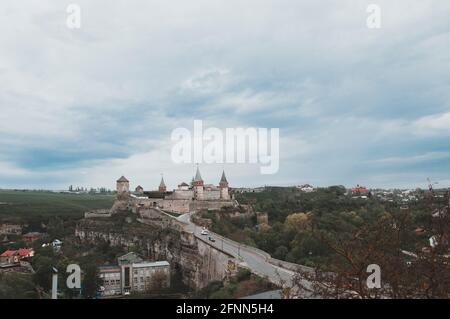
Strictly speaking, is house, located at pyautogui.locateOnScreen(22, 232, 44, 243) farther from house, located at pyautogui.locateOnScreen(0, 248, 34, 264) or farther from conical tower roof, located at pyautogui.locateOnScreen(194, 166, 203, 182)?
conical tower roof, located at pyautogui.locateOnScreen(194, 166, 203, 182)

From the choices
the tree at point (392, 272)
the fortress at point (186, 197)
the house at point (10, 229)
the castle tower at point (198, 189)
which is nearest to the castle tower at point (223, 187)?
the fortress at point (186, 197)

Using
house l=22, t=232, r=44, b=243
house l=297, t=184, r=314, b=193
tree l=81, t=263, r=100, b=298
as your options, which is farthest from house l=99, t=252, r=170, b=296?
house l=297, t=184, r=314, b=193

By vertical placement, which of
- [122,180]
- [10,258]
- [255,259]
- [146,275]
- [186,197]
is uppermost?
[122,180]

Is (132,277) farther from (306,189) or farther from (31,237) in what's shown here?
(306,189)

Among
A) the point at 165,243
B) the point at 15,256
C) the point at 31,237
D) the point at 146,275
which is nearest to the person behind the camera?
the point at 146,275

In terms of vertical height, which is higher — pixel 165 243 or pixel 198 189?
pixel 198 189

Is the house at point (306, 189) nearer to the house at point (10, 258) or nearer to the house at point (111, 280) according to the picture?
the house at point (10, 258)

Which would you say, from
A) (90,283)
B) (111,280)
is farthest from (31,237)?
(90,283)
